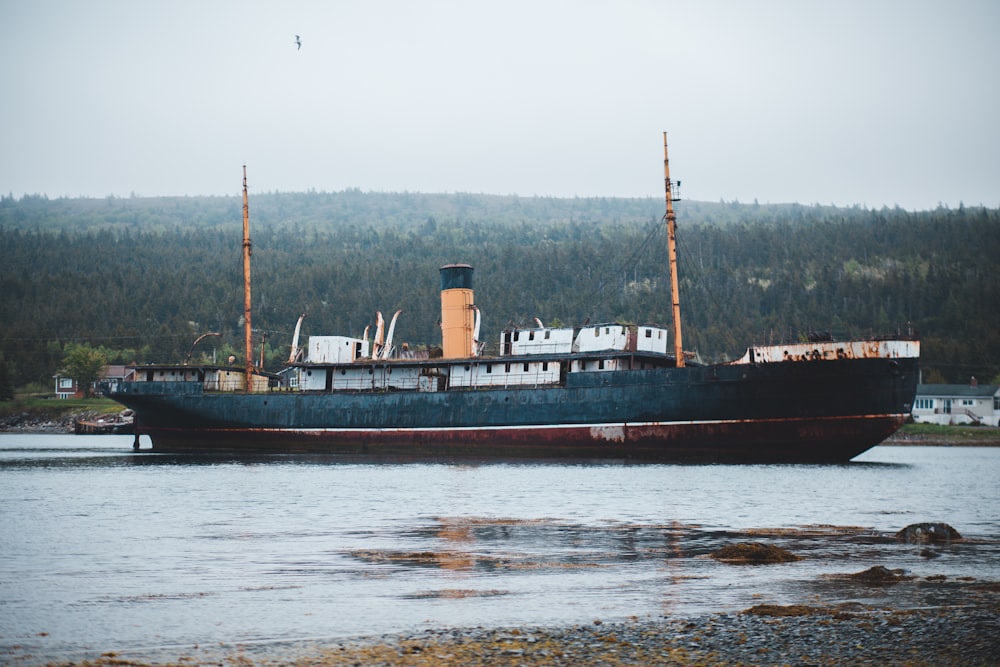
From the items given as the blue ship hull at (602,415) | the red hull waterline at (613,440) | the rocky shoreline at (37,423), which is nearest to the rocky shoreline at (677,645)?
the blue ship hull at (602,415)

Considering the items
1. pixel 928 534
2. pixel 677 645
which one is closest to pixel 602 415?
pixel 928 534

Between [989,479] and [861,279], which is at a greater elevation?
[861,279]

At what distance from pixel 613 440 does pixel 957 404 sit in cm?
6797

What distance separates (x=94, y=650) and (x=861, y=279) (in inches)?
6624

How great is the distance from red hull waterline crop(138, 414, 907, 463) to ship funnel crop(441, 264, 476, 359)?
204 inches

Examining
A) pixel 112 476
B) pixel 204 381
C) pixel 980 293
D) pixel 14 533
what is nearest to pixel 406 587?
pixel 14 533

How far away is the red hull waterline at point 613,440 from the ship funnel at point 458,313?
204 inches

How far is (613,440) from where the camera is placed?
4972 centimetres

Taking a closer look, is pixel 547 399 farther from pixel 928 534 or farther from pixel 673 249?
pixel 928 534

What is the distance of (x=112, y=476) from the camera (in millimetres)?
43000

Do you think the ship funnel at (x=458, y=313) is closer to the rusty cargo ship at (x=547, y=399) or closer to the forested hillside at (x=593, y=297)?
the rusty cargo ship at (x=547, y=399)

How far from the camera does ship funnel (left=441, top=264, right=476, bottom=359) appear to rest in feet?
190

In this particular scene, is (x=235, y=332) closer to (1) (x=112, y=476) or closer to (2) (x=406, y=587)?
(1) (x=112, y=476)

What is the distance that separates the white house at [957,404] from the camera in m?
102
